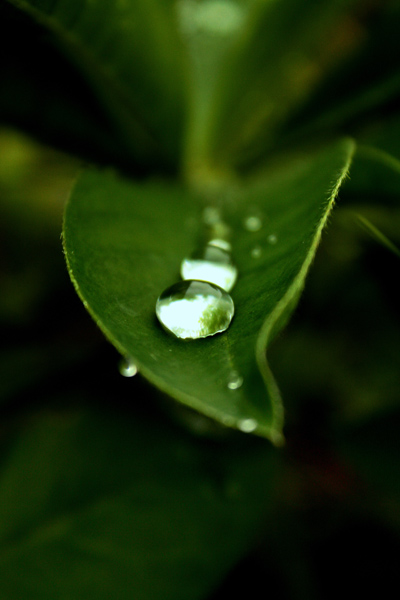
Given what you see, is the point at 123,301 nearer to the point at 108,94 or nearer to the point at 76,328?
the point at 108,94

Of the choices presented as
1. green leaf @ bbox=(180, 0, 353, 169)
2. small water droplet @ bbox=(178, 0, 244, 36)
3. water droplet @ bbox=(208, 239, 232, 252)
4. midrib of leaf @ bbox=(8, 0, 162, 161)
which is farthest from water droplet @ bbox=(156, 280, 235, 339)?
small water droplet @ bbox=(178, 0, 244, 36)

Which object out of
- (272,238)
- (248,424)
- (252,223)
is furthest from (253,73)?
(248,424)

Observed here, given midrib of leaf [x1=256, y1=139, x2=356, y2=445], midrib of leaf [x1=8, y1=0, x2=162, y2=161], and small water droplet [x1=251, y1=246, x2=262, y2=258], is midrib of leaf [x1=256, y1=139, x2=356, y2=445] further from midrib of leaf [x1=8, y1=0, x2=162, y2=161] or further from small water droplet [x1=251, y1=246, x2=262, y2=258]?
midrib of leaf [x1=8, y1=0, x2=162, y2=161]

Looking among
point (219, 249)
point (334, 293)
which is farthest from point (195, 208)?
point (334, 293)

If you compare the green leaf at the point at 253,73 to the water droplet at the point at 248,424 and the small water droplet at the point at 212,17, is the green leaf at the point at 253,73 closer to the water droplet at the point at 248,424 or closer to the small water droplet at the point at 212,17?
the small water droplet at the point at 212,17

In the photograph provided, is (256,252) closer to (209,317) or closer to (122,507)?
(209,317)

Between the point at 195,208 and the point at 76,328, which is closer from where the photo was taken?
the point at 195,208

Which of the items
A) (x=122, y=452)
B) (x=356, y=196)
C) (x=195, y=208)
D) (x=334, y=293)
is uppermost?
(x=356, y=196)

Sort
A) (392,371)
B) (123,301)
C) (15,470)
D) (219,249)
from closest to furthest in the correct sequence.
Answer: (123,301) < (219,249) < (15,470) < (392,371)
